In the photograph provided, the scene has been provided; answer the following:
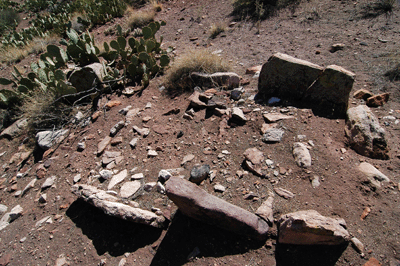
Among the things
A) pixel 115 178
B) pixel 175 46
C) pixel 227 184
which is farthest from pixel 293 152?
pixel 175 46

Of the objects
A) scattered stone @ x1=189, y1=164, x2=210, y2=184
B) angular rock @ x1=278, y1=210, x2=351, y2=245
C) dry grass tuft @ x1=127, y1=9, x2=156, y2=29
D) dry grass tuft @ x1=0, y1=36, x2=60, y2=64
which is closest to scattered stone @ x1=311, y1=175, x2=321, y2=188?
angular rock @ x1=278, y1=210, x2=351, y2=245

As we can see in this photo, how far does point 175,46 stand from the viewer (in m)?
6.05

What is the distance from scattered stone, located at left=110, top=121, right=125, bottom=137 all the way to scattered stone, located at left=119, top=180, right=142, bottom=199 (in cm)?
111

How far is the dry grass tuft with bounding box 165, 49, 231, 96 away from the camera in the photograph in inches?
167

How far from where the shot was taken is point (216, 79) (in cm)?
402

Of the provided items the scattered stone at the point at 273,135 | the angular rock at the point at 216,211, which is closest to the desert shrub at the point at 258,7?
the scattered stone at the point at 273,135

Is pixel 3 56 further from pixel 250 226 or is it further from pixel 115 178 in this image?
pixel 250 226

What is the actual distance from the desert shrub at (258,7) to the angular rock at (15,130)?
5804mm

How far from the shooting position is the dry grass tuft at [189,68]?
424cm

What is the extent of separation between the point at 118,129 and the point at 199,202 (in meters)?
2.19

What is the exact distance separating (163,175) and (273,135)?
4.72 ft

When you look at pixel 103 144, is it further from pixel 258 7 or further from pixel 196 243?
pixel 258 7

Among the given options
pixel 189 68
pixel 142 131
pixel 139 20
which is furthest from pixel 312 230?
pixel 139 20

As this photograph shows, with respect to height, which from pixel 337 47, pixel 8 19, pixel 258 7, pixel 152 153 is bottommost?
pixel 152 153
